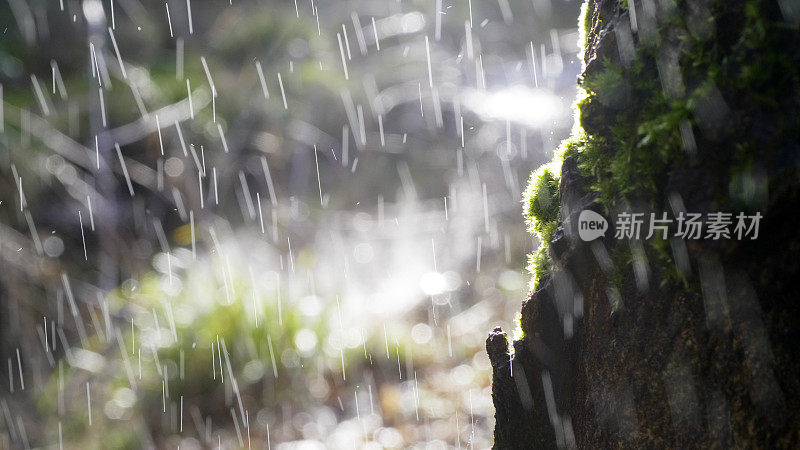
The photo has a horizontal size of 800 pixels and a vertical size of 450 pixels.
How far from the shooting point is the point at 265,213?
29.7 ft

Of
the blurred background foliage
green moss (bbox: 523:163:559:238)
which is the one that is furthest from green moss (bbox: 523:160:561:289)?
the blurred background foliage

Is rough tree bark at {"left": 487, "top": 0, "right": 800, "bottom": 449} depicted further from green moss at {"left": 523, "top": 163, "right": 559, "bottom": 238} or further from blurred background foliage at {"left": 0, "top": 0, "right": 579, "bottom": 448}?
blurred background foliage at {"left": 0, "top": 0, "right": 579, "bottom": 448}

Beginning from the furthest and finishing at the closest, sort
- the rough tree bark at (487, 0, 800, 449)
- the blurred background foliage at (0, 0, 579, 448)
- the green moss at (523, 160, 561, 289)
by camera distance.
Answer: the blurred background foliage at (0, 0, 579, 448), the green moss at (523, 160, 561, 289), the rough tree bark at (487, 0, 800, 449)

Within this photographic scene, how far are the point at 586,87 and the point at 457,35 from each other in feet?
36.6

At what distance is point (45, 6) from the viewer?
879 centimetres

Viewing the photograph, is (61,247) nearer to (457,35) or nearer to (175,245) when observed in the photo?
(175,245)

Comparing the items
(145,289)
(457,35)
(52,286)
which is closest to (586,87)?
(145,289)

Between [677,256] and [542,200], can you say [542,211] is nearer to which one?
[542,200]

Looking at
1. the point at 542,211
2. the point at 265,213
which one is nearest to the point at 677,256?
the point at 542,211

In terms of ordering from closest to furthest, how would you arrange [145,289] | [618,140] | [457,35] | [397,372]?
[618,140] → [397,372] → [145,289] → [457,35]

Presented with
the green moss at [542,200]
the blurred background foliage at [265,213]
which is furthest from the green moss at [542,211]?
the blurred background foliage at [265,213]

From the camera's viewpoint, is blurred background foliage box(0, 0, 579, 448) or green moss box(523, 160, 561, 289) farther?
blurred background foliage box(0, 0, 579, 448)

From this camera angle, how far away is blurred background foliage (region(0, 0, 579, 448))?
4531 millimetres

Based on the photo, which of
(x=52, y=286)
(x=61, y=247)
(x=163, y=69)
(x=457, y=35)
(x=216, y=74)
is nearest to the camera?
(x=52, y=286)
